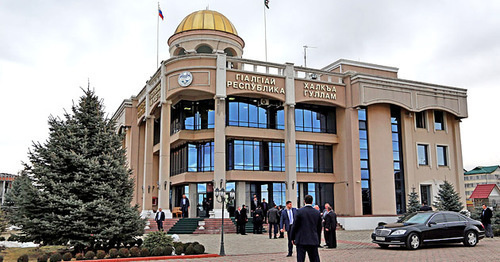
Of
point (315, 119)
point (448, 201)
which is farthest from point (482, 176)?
point (448, 201)

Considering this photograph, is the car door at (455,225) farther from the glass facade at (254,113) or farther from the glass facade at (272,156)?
the glass facade at (254,113)

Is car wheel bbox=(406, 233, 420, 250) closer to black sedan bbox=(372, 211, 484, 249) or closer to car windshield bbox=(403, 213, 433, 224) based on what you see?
black sedan bbox=(372, 211, 484, 249)

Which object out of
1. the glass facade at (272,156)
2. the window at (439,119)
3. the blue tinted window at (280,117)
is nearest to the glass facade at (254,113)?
the blue tinted window at (280,117)

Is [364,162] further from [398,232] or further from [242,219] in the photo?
[398,232]

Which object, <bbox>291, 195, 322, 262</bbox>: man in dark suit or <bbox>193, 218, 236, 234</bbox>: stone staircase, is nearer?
<bbox>291, 195, 322, 262</bbox>: man in dark suit

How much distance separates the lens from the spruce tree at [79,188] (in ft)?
48.3

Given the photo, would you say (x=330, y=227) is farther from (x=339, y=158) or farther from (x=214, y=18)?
(x=214, y=18)

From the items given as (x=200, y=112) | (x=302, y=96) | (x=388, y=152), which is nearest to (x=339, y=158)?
(x=388, y=152)

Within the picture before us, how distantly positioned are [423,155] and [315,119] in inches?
372

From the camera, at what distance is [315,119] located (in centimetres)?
3562

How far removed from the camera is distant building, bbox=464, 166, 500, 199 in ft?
321

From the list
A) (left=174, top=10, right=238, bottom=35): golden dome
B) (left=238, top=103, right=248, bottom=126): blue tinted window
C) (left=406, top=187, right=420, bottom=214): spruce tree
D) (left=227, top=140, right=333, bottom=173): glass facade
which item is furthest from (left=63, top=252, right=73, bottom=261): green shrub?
(left=174, top=10, right=238, bottom=35): golden dome

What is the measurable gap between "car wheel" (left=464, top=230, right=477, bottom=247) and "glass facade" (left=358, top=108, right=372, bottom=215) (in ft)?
55.3

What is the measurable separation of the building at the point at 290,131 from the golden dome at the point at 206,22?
115mm
